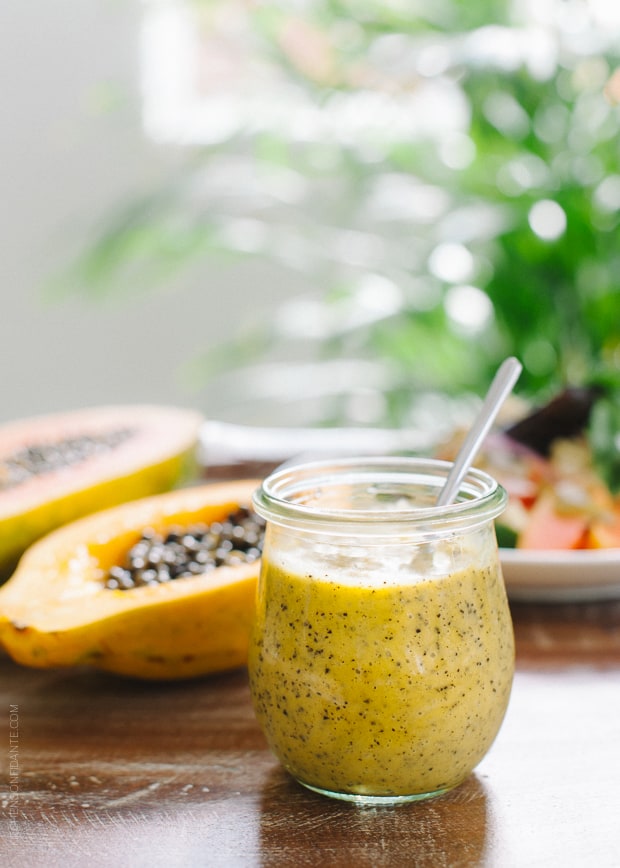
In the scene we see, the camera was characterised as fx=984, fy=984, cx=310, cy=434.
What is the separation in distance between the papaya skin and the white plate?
0.84 feet

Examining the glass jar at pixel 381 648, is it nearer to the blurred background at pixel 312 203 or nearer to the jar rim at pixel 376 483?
the jar rim at pixel 376 483

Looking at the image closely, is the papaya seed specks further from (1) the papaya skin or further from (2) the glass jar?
(2) the glass jar

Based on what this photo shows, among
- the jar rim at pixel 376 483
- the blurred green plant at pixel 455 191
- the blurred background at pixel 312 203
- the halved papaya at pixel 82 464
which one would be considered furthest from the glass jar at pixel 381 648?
the blurred green plant at pixel 455 191

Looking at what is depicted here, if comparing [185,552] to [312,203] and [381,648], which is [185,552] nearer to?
[381,648]

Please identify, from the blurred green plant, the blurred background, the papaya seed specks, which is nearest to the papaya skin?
the papaya seed specks

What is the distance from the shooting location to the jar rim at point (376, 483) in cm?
60

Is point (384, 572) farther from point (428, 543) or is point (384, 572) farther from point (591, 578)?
point (591, 578)

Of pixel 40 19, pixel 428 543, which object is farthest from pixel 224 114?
pixel 428 543

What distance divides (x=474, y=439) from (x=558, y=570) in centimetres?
30

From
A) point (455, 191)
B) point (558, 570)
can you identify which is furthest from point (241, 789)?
point (455, 191)

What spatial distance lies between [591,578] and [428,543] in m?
0.38

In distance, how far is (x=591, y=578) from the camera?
3.06ft

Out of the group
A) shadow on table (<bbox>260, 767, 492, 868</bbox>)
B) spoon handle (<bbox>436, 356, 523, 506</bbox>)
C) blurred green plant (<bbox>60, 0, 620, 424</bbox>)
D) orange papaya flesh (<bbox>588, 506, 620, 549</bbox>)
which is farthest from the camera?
blurred green plant (<bbox>60, 0, 620, 424</bbox>)

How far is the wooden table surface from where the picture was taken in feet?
1.92
